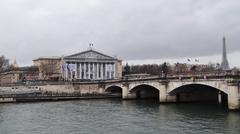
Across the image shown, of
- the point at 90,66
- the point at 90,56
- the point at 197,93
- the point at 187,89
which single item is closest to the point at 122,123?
the point at 187,89

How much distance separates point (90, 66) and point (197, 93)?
107 metres

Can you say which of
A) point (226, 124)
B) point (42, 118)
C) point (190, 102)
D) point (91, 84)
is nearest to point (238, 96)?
point (226, 124)

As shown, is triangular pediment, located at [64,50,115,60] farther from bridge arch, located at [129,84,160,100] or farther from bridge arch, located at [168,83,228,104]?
bridge arch, located at [168,83,228,104]

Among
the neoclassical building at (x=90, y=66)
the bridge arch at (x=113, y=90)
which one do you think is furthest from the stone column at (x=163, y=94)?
the neoclassical building at (x=90, y=66)

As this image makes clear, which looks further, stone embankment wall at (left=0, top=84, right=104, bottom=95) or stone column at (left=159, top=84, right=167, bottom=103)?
stone embankment wall at (left=0, top=84, right=104, bottom=95)

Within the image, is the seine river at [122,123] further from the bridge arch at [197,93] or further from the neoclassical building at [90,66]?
the neoclassical building at [90,66]

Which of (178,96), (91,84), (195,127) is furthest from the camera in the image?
(91,84)

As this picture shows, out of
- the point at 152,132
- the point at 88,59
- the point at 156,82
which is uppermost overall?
the point at 88,59

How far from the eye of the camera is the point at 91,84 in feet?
428

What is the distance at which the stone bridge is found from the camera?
64.2m

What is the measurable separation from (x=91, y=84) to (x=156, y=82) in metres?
45.5

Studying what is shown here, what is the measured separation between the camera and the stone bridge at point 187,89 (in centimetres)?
6425

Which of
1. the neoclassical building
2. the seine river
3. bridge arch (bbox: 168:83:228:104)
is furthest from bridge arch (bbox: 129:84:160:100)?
the neoclassical building

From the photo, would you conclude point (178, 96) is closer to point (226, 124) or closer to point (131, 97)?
point (131, 97)
